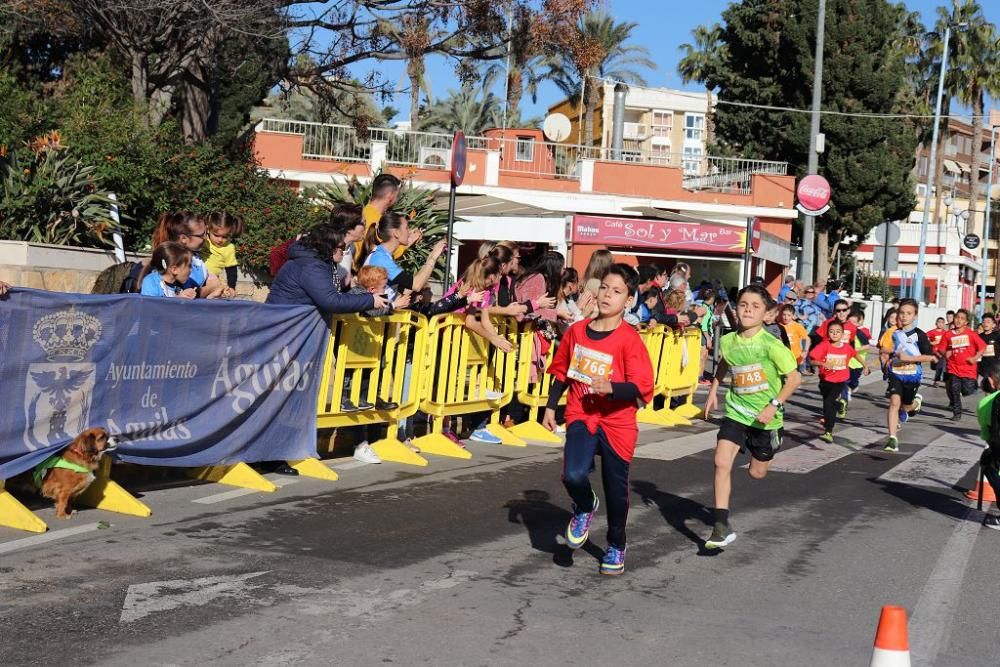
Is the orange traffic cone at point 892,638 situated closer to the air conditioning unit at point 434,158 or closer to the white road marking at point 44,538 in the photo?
the white road marking at point 44,538

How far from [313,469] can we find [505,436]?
3.21 m

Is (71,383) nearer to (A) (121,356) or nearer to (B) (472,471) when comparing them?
(A) (121,356)

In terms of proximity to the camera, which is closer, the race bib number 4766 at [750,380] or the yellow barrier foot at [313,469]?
the race bib number 4766 at [750,380]

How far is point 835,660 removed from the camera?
5.39 meters

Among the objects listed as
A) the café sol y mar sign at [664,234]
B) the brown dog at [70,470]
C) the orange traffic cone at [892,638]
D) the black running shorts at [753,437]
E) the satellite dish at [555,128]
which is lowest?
the brown dog at [70,470]

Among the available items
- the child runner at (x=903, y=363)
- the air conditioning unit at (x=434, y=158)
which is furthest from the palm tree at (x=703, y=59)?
the child runner at (x=903, y=363)

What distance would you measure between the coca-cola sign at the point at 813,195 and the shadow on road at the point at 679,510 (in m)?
23.1

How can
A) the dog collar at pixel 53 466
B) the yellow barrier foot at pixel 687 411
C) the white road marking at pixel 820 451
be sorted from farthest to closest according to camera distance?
the yellow barrier foot at pixel 687 411 → the white road marking at pixel 820 451 → the dog collar at pixel 53 466

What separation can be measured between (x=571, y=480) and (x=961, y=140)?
103844 mm

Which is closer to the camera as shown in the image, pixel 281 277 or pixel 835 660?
pixel 835 660

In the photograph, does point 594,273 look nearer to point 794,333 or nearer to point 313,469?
point 313,469

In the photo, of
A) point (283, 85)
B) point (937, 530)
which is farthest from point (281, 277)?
point (283, 85)

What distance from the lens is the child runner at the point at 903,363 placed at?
47.3 feet

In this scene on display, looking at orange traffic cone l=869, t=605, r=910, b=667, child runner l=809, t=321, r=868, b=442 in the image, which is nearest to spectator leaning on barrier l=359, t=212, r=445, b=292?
child runner l=809, t=321, r=868, b=442
